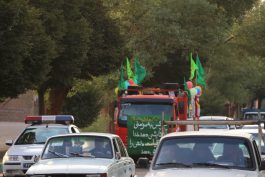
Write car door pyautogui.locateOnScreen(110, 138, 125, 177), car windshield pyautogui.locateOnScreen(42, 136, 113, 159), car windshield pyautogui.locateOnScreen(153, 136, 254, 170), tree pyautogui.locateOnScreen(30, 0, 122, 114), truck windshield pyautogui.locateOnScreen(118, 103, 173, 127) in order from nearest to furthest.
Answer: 1. car windshield pyautogui.locateOnScreen(153, 136, 254, 170)
2. car door pyautogui.locateOnScreen(110, 138, 125, 177)
3. car windshield pyautogui.locateOnScreen(42, 136, 113, 159)
4. truck windshield pyautogui.locateOnScreen(118, 103, 173, 127)
5. tree pyautogui.locateOnScreen(30, 0, 122, 114)

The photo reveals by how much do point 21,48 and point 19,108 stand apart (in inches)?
1212

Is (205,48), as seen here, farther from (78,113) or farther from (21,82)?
(21,82)

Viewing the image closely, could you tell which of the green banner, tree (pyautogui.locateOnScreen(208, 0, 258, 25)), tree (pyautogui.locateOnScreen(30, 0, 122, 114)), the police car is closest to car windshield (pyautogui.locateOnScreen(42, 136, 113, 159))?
the police car

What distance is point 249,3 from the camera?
59.1 meters

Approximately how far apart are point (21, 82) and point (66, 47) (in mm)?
6498

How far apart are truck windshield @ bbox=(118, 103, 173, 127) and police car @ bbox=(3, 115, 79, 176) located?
5.01 m

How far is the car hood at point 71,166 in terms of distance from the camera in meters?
14.5

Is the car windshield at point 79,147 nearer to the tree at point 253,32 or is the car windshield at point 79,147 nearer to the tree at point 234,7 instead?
the tree at point 234,7

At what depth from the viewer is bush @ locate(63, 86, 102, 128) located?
51.9 metres

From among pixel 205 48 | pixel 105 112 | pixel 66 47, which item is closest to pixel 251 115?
pixel 205 48

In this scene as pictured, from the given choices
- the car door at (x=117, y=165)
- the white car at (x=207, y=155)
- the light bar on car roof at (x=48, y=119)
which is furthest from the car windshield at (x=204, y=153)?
the light bar on car roof at (x=48, y=119)

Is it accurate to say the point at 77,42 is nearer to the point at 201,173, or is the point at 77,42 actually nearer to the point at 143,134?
the point at 143,134

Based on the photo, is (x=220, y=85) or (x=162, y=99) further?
(x=220, y=85)

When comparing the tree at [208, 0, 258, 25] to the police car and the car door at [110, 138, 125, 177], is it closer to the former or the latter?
the police car
